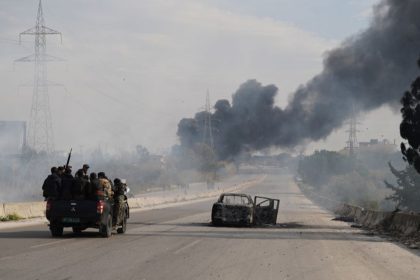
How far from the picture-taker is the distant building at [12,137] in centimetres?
9199

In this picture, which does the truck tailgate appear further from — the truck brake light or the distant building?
the distant building

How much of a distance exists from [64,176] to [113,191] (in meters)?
1.57

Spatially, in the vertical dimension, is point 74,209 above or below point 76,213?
above

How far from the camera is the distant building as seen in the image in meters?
92.0

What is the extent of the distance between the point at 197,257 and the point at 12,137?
316 feet

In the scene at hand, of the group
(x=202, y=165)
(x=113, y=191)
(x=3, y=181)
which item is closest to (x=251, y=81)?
(x=202, y=165)

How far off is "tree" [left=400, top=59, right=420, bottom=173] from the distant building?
52862 mm

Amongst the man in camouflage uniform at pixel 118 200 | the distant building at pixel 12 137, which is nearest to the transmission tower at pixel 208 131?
the distant building at pixel 12 137

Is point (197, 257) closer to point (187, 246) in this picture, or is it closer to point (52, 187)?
point (187, 246)

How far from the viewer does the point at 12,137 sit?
10612 centimetres

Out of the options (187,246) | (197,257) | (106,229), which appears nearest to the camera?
(197,257)

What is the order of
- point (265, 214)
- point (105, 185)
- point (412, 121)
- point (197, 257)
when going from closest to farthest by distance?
point (197, 257) → point (105, 185) → point (265, 214) → point (412, 121)

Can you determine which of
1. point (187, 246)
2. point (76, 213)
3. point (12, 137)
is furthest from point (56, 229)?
point (12, 137)

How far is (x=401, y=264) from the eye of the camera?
47.7 ft
